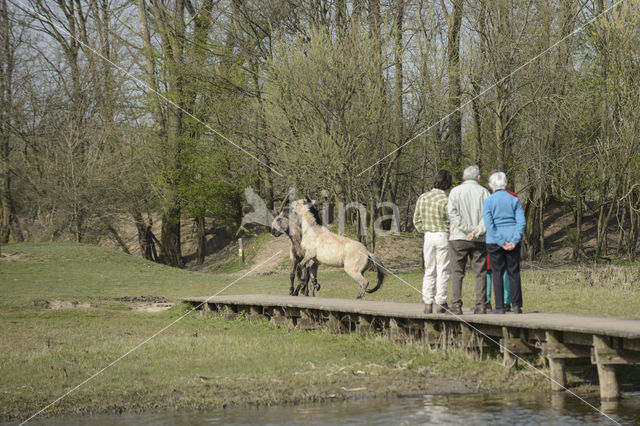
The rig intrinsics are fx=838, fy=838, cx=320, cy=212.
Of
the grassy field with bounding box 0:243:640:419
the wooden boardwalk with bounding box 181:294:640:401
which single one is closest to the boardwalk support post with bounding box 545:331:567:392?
the wooden boardwalk with bounding box 181:294:640:401

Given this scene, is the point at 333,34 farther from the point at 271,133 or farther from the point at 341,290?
the point at 341,290

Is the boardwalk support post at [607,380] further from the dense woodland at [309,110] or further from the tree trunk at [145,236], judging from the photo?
the tree trunk at [145,236]

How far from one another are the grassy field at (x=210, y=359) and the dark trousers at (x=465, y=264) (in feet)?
2.67

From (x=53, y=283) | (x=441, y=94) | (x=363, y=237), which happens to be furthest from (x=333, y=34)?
(x=53, y=283)

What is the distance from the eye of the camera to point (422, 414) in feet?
27.8

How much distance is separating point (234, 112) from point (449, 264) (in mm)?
26065

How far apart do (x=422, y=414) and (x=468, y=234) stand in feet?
10.2

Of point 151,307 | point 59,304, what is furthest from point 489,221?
point 59,304

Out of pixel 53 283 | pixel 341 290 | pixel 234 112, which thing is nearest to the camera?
pixel 341 290

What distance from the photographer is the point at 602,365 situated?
29.3ft

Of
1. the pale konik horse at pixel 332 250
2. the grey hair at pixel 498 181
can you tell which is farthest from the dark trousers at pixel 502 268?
the pale konik horse at pixel 332 250

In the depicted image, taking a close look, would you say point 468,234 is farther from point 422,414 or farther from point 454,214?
point 422,414

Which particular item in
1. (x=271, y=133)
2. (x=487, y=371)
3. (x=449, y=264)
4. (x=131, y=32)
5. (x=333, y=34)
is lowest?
(x=487, y=371)

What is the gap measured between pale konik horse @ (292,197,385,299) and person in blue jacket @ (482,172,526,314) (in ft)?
14.1
